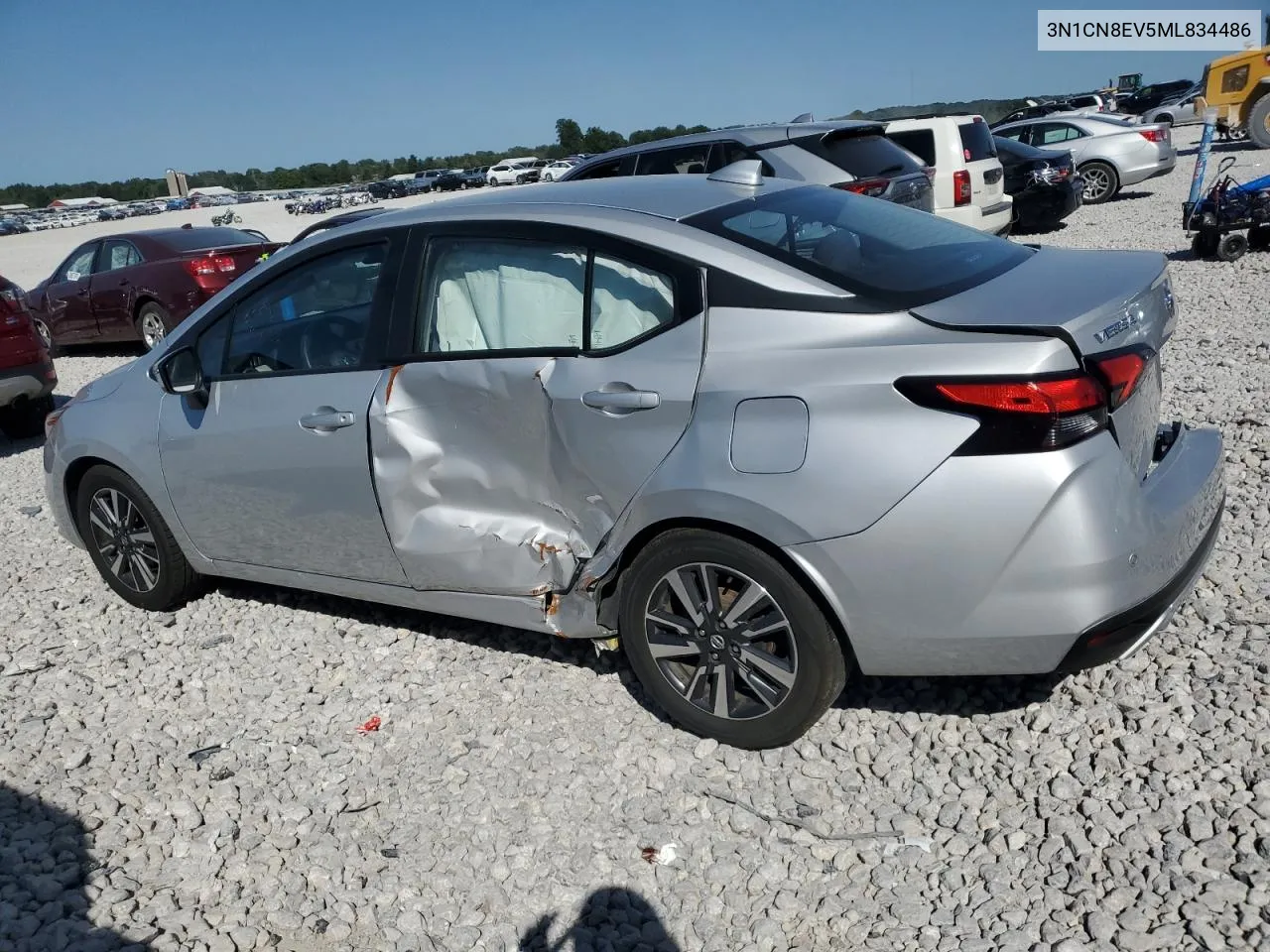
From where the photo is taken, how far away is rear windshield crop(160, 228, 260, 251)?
1258 centimetres

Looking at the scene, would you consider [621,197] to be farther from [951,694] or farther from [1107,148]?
[1107,148]

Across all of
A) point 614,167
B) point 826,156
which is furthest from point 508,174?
point 826,156

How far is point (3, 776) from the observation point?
381 centimetres

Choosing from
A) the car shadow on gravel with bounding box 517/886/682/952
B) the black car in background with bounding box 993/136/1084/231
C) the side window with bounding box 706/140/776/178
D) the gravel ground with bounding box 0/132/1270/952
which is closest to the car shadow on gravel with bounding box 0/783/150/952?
the gravel ground with bounding box 0/132/1270/952

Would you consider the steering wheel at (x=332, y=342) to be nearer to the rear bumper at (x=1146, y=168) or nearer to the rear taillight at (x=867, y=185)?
the rear taillight at (x=867, y=185)

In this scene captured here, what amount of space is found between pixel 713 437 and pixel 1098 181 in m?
18.3

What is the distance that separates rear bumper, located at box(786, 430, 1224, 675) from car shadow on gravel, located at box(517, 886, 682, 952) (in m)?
0.91

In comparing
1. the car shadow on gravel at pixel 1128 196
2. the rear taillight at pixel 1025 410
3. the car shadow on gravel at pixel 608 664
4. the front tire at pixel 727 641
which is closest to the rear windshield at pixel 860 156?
the car shadow on gravel at pixel 608 664

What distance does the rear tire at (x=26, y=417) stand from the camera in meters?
9.39

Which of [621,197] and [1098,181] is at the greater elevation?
[621,197]

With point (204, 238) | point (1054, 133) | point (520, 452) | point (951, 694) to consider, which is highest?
point (204, 238)

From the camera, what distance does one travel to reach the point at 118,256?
13.0 metres

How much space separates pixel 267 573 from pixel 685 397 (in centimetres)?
222

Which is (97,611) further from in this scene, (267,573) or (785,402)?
(785,402)
